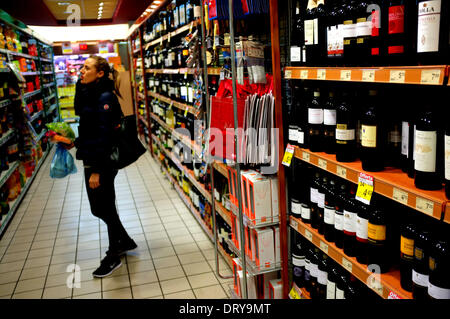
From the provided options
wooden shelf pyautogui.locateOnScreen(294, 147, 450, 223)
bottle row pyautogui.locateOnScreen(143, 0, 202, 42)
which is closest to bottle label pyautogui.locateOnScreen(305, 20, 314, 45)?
wooden shelf pyautogui.locateOnScreen(294, 147, 450, 223)

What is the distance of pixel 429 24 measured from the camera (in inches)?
53.4

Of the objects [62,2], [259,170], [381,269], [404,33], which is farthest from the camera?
[62,2]

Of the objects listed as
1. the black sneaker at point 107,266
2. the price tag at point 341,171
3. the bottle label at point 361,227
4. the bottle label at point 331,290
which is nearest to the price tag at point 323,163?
the price tag at point 341,171

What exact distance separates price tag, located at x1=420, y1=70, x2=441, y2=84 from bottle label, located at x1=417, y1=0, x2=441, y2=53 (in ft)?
0.30

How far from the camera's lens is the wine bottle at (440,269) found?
4.54 ft

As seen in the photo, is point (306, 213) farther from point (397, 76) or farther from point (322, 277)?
point (397, 76)

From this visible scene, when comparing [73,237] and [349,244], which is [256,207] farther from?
[73,237]

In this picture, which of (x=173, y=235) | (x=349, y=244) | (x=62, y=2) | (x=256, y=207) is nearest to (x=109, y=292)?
(x=173, y=235)

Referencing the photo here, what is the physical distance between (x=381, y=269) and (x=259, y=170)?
1.22m

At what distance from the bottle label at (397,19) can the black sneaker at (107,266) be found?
3150mm

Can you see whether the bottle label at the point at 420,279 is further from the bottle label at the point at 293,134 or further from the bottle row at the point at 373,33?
the bottle label at the point at 293,134

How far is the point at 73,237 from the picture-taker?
15.0 feet

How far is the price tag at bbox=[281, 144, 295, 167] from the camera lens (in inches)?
94.3

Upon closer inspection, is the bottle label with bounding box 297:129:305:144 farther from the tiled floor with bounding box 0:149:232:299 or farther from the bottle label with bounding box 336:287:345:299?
the tiled floor with bounding box 0:149:232:299
